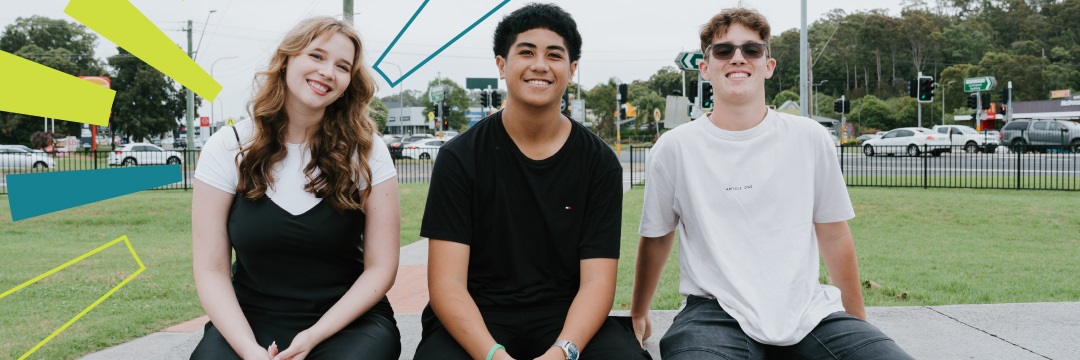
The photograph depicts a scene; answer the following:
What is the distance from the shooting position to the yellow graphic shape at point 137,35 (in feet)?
8.21

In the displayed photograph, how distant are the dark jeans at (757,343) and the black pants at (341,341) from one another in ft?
3.19

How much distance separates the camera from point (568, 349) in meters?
2.63

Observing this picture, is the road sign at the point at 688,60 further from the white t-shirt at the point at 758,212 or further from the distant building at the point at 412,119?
the distant building at the point at 412,119

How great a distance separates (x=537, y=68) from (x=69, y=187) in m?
1.55

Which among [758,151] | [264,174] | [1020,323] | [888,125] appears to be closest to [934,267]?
[1020,323]

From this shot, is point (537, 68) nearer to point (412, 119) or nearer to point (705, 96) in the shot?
point (705, 96)

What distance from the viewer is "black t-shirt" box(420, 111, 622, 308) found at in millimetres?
2814

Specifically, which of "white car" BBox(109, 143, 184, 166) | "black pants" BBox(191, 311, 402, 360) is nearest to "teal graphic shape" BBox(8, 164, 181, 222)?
"black pants" BBox(191, 311, 402, 360)

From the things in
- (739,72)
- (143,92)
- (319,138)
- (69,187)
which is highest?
(143,92)

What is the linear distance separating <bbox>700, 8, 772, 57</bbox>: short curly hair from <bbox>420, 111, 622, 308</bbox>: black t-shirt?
0.59 meters

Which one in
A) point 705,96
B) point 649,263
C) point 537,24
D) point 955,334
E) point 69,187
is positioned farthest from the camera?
point 705,96

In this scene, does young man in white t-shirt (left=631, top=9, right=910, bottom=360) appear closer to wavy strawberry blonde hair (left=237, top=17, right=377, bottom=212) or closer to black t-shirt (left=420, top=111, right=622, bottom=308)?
black t-shirt (left=420, top=111, right=622, bottom=308)

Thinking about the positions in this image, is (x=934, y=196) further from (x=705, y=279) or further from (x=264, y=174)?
(x=264, y=174)

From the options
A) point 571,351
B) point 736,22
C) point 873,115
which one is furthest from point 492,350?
point 873,115
